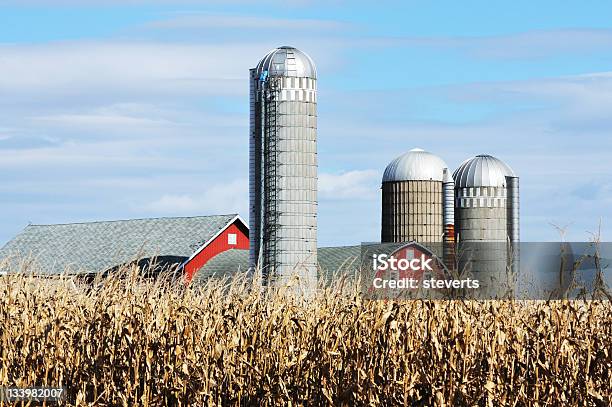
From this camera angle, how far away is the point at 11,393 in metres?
7.56

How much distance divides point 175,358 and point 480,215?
32518 millimetres

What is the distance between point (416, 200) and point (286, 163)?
10.1 m

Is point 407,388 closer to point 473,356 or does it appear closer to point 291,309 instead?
point 473,356

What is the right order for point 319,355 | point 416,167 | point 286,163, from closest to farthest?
1. point 319,355
2. point 286,163
3. point 416,167

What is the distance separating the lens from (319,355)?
7.57m

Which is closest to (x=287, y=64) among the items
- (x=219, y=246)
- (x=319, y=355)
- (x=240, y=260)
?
(x=240, y=260)

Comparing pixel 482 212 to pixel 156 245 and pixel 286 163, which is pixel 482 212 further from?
pixel 156 245

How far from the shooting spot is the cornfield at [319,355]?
6.57 metres

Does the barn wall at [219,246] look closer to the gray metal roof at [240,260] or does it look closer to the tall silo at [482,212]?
the gray metal roof at [240,260]

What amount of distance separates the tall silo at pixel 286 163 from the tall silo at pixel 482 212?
1041cm

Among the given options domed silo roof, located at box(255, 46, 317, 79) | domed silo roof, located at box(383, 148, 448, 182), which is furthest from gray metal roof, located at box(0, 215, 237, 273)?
domed silo roof, located at box(255, 46, 317, 79)

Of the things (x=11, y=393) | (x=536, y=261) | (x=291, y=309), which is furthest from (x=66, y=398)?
(x=536, y=261)

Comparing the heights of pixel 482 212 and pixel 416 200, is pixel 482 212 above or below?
below

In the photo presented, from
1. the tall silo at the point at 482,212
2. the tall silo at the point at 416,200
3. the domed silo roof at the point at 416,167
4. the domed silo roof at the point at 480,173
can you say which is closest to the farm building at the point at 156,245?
the tall silo at the point at 416,200
